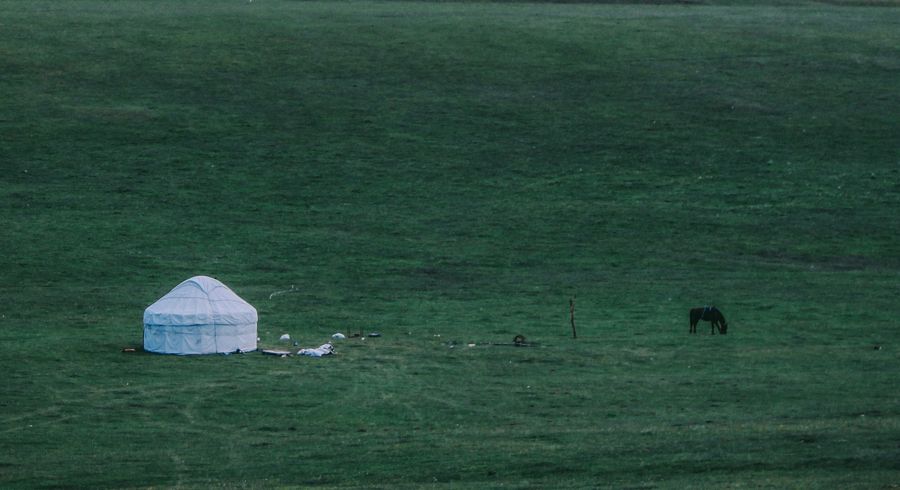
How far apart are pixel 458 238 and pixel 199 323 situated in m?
14.3

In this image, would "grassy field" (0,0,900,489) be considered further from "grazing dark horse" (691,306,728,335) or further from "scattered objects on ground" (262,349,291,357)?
"grazing dark horse" (691,306,728,335)

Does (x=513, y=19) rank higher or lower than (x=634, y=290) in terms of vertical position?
higher

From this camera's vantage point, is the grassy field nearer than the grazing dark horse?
Yes

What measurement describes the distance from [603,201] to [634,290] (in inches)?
393

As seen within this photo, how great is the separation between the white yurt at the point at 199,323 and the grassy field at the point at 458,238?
63 cm

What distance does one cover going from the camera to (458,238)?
139 feet

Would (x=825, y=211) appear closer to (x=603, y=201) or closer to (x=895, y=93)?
(x=603, y=201)

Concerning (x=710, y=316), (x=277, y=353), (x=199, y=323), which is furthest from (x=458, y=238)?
(x=199, y=323)

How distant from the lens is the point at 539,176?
159ft

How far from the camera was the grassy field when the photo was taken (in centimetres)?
2117

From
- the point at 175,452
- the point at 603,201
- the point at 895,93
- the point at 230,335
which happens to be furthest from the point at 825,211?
the point at 175,452

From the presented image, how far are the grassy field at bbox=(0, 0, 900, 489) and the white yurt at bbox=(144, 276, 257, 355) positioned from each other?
24.7 inches

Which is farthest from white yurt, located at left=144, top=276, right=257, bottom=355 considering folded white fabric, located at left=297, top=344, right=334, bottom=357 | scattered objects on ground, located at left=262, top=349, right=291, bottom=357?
folded white fabric, located at left=297, top=344, right=334, bottom=357

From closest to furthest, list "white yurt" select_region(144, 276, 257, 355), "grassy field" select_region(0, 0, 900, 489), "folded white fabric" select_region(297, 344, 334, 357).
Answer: "grassy field" select_region(0, 0, 900, 489) → "folded white fabric" select_region(297, 344, 334, 357) → "white yurt" select_region(144, 276, 257, 355)
